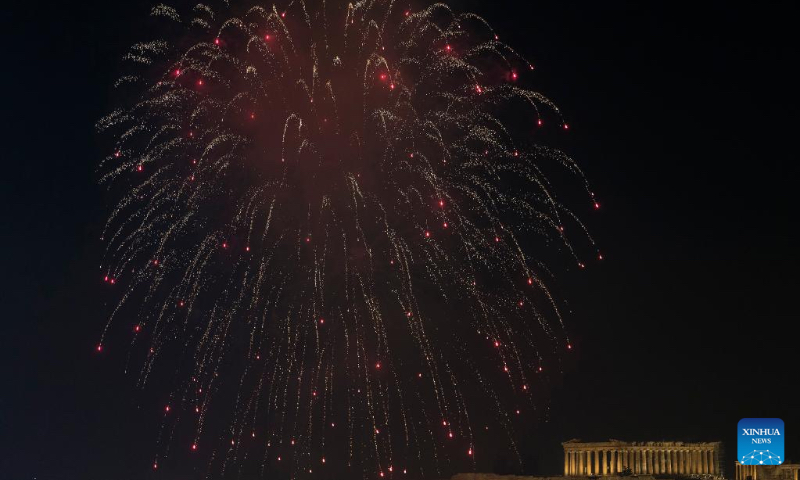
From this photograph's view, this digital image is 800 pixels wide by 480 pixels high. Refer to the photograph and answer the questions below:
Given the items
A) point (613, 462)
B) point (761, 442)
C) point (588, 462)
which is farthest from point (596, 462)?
point (761, 442)

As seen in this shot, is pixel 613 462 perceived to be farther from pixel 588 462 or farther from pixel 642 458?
pixel 588 462

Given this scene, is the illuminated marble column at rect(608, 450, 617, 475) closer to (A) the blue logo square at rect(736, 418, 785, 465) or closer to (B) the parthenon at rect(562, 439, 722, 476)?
(B) the parthenon at rect(562, 439, 722, 476)

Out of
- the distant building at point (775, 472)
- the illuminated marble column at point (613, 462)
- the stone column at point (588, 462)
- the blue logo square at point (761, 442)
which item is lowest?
the illuminated marble column at point (613, 462)

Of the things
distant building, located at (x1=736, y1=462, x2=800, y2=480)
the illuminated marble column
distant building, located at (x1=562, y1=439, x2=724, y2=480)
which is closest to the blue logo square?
distant building, located at (x1=736, y1=462, x2=800, y2=480)

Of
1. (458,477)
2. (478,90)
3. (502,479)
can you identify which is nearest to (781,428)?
(502,479)

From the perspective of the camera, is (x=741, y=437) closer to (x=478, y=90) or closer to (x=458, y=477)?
(x=458, y=477)

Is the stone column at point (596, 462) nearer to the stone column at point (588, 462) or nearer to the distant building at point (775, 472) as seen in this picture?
the stone column at point (588, 462)

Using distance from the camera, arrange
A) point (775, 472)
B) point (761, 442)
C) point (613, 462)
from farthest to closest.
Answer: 1. point (613, 462)
2. point (775, 472)
3. point (761, 442)

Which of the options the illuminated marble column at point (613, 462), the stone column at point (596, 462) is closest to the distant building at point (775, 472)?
the illuminated marble column at point (613, 462)
